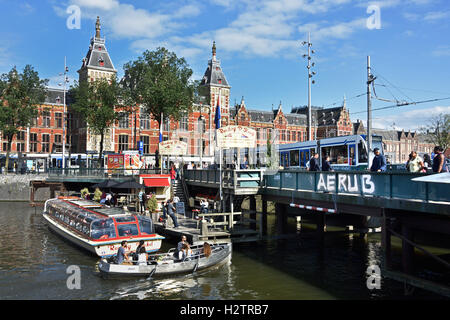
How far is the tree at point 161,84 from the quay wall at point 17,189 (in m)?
16.2

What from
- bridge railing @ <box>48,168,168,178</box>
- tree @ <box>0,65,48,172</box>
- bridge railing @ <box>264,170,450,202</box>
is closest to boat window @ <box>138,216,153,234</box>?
bridge railing @ <box>264,170,450,202</box>

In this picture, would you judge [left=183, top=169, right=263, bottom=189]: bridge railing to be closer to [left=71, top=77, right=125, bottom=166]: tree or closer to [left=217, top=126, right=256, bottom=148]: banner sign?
[left=217, top=126, right=256, bottom=148]: banner sign

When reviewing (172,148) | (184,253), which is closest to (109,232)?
(184,253)

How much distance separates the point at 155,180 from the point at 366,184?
21.1 meters

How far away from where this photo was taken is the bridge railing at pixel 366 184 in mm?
13328

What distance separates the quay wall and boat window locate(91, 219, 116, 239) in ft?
111

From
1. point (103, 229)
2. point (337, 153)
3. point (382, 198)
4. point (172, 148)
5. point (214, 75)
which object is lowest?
point (103, 229)

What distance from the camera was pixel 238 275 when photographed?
18594mm

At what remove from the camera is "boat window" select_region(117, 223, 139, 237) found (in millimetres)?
21750

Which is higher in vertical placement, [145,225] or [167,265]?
[145,225]

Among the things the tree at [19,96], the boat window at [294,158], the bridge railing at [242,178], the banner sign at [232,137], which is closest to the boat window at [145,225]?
the bridge railing at [242,178]

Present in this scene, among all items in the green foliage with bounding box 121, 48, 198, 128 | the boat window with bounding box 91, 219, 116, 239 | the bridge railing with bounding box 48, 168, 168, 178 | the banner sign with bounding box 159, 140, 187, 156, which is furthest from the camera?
the green foliage with bounding box 121, 48, 198, 128

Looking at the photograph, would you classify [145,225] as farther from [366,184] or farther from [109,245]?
[366,184]
